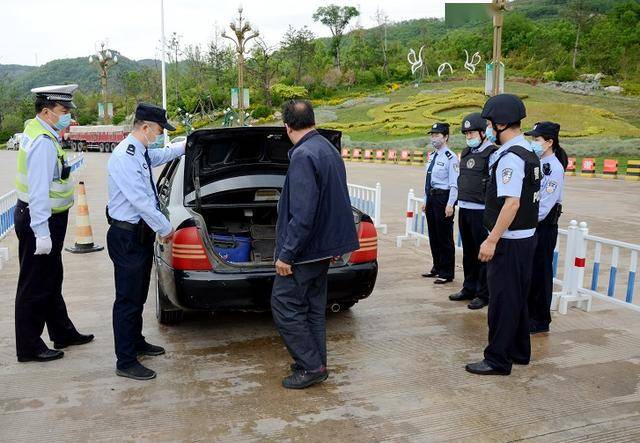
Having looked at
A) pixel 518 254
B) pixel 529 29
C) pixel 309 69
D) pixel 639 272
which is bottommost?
pixel 639 272

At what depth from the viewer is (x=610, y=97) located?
39.1m

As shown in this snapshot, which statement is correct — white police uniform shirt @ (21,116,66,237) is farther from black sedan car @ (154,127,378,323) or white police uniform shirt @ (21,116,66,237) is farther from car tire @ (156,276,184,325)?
car tire @ (156,276,184,325)

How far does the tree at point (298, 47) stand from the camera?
6520 cm

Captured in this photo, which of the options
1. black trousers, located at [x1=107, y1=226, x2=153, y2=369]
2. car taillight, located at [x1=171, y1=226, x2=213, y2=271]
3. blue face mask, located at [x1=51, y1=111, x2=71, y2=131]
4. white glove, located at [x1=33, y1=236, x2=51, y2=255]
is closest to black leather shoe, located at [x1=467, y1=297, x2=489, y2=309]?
car taillight, located at [x1=171, y1=226, x2=213, y2=271]

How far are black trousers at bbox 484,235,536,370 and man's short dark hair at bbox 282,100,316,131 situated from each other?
1.56m

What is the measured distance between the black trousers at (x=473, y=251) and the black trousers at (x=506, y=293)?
1.53 m

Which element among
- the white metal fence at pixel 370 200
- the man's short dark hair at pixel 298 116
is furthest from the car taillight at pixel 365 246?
the white metal fence at pixel 370 200

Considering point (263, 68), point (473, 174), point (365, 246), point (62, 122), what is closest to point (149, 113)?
point (62, 122)

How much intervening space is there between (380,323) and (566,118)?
32.5 meters

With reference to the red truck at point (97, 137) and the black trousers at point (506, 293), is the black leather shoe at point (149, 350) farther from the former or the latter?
the red truck at point (97, 137)

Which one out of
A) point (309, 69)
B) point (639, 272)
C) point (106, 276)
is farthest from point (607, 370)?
point (309, 69)

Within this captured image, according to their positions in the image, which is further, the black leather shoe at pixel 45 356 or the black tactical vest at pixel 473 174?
the black tactical vest at pixel 473 174

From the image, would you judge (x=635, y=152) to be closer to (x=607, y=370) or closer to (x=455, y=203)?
(x=455, y=203)

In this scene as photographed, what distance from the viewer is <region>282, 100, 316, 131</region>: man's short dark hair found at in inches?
135
